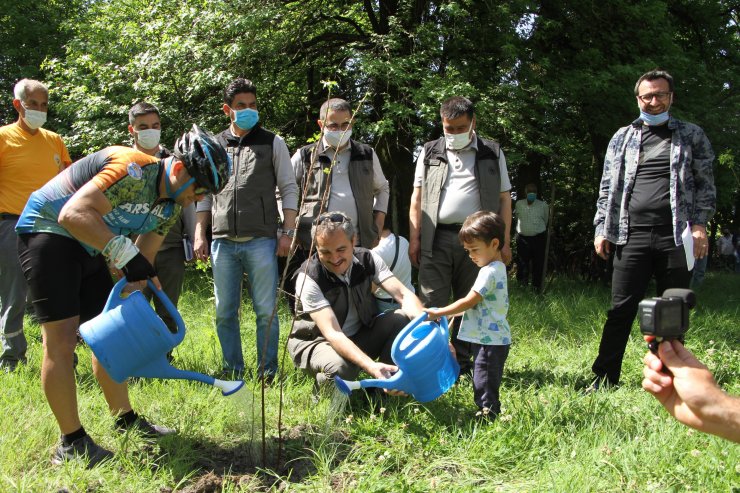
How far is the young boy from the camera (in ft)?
10.2

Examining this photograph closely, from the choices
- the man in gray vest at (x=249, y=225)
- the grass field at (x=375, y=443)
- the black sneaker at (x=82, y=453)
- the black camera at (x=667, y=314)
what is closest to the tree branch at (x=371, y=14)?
the man in gray vest at (x=249, y=225)

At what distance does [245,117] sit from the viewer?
3.93 metres

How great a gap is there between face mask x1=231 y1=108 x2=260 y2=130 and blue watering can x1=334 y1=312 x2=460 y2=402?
1.92 m

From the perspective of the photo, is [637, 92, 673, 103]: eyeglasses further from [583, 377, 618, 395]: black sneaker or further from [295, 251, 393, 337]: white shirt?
[295, 251, 393, 337]: white shirt

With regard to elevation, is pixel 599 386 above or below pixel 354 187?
below

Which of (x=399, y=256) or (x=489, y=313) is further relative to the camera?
(x=399, y=256)

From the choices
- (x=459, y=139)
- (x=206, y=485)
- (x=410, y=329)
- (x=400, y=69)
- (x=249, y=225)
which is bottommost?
(x=206, y=485)

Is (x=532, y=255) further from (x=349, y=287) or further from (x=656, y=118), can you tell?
(x=349, y=287)

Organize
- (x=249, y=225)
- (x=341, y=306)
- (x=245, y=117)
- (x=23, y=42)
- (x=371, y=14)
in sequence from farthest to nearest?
(x=23, y=42) → (x=371, y=14) → (x=245, y=117) → (x=249, y=225) → (x=341, y=306)

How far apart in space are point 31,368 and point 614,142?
4001 millimetres

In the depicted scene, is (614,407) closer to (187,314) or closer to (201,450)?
(201,450)

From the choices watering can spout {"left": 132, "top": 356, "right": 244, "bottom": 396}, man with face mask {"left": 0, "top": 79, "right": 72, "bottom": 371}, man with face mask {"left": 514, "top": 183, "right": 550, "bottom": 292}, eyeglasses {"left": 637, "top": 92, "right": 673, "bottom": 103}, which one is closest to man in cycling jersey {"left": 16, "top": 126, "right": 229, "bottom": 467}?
watering can spout {"left": 132, "top": 356, "right": 244, "bottom": 396}

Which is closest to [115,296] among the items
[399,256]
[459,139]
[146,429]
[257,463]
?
[146,429]

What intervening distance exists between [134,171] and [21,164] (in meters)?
2.21
